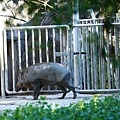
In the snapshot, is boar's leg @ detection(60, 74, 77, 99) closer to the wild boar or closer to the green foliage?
the wild boar

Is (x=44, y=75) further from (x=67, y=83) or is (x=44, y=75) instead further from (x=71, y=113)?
(x=71, y=113)

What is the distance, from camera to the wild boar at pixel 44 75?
807 cm

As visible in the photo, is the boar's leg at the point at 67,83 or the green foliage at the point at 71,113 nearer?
the green foliage at the point at 71,113

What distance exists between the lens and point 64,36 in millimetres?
9250

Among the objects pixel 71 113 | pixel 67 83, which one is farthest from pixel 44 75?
pixel 71 113

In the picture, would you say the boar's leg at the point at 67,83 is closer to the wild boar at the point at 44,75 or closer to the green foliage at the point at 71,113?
the wild boar at the point at 44,75

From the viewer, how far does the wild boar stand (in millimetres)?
8070

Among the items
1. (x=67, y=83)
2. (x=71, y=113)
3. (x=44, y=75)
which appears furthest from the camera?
(x=67, y=83)

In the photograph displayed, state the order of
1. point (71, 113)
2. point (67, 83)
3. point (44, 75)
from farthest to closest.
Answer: point (67, 83)
point (44, 75)
point (71, 113)

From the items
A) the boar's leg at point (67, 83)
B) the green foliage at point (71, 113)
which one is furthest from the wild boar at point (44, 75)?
the green foliage at point (71, 113)

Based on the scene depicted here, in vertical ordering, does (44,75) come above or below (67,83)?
above

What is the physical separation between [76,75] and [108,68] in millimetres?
572

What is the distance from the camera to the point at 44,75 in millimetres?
8086

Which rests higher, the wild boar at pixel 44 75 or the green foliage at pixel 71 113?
the wild boar at pixel 44 75
